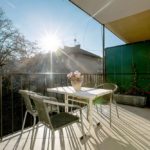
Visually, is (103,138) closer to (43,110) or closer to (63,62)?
(43,110)

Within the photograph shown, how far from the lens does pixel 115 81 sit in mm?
6109

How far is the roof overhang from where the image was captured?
399 cm

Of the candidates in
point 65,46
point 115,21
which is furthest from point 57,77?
point 65,46

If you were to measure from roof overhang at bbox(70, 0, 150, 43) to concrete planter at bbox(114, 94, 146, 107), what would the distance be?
2.23 m

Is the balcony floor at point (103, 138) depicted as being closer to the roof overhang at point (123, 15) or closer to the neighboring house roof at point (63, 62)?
the roof overhang at point (123, 15)

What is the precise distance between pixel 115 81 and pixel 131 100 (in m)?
1.31

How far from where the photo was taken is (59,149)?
2.19 meters

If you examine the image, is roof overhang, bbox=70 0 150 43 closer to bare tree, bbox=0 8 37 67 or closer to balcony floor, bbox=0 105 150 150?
balcony floor, bbox=0 105 150 150

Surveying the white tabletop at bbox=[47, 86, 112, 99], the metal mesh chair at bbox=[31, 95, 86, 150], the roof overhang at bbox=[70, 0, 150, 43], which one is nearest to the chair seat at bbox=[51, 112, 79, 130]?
the metal mesh chair at bbox=[31, 95, 86, 150]

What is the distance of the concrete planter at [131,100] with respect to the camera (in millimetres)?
4738

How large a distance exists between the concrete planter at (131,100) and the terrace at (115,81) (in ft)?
0.64

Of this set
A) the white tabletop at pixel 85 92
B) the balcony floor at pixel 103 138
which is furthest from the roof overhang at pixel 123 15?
the balcony floor at pixel 103 138

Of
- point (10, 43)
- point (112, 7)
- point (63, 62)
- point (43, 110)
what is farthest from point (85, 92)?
point (63, 62)

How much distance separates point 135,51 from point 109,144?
4.17 meters
